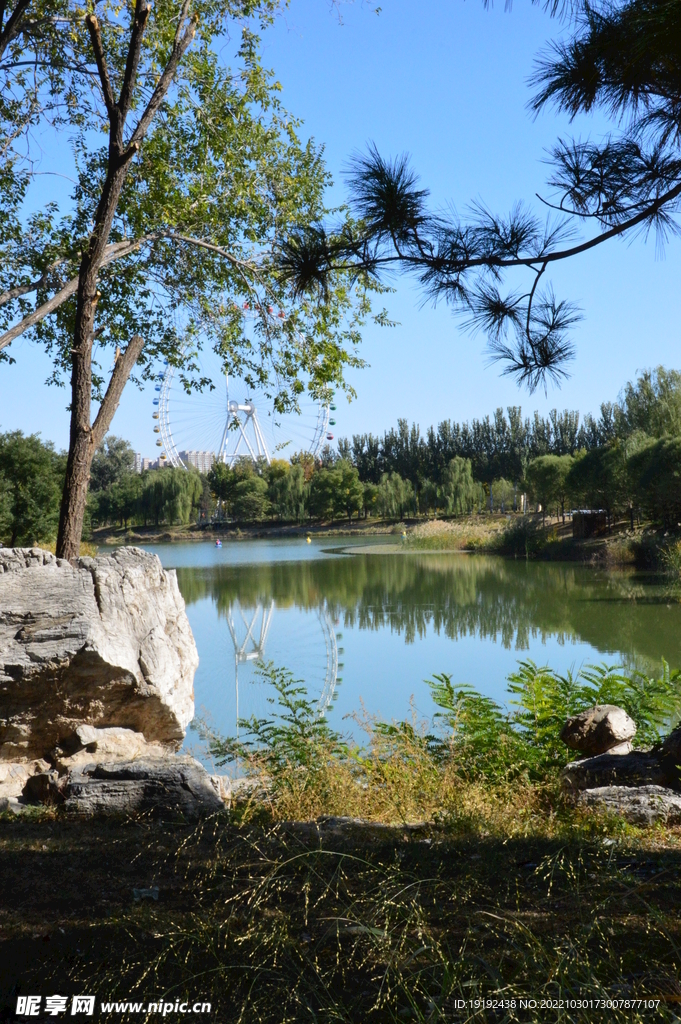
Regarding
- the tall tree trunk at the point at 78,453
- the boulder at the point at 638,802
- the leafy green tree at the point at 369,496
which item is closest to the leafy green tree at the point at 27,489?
the tall tree trunk at the point at 78,453

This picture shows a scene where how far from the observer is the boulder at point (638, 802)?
3.57 metres

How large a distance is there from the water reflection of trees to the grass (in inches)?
259

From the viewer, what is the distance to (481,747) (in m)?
4.95

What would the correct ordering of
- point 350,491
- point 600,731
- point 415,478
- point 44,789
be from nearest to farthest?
point 44,789, point 600,731, point 350,491, point 415,478

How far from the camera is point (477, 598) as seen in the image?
16.0m

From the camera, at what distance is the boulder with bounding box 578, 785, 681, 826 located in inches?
141

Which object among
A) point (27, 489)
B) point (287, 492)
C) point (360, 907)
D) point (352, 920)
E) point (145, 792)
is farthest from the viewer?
point (287, 492)

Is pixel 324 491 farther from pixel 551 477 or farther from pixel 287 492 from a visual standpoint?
pixel 551 477

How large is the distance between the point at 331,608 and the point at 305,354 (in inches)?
303

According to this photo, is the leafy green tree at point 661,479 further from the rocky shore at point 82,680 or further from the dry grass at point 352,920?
the dry grass at point 352,920

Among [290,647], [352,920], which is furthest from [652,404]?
[352,920]

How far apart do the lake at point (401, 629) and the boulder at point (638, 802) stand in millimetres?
1888

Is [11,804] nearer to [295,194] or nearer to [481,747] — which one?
[481,747]

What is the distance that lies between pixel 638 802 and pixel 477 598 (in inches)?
490
